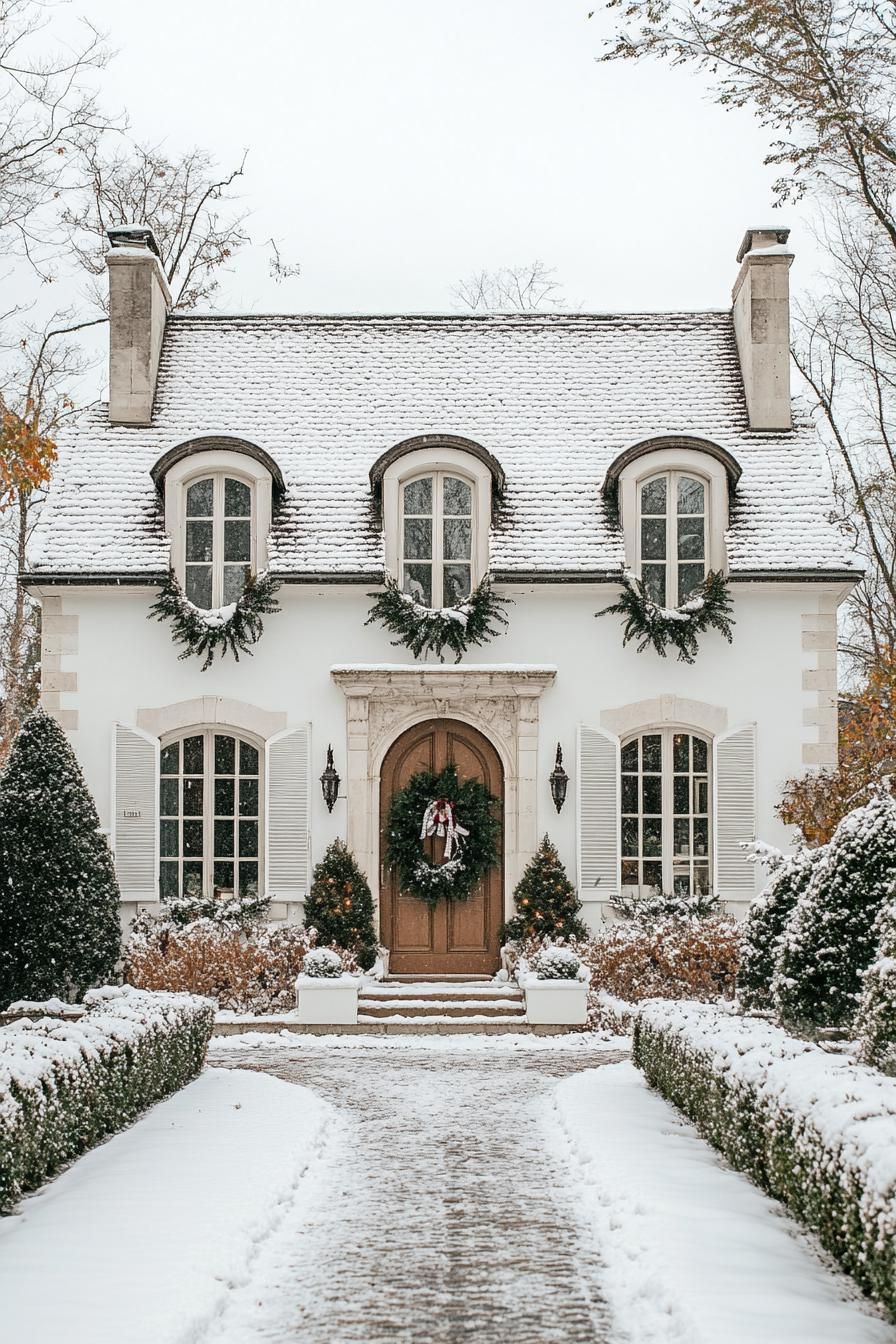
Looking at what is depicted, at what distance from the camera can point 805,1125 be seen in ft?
20.3

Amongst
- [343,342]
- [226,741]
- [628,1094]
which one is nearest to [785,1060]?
[628,1094]

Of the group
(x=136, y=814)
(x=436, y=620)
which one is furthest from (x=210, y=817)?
(x=436, y=620)

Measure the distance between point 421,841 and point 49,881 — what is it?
391 centimetres

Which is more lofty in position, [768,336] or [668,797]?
[768,336]

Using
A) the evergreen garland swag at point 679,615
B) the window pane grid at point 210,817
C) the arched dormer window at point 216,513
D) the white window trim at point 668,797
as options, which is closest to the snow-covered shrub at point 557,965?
the white window trim at point 668,797

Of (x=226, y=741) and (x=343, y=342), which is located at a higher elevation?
(x=343, y=342)

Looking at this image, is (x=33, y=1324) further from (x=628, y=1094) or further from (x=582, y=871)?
(x=582, y=871)

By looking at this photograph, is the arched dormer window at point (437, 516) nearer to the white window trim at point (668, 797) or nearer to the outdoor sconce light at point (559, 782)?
the outdoor sconce light at point (559, 782)

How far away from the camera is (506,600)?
16312mm

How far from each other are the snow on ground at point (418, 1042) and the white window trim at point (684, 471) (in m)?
5.01

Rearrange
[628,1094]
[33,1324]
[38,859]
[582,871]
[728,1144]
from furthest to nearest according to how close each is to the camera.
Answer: [582,871]
[38,859]
[628,1094]
[728,1144]
[33,1324]

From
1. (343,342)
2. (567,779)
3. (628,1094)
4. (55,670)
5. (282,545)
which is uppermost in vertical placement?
(343,342)

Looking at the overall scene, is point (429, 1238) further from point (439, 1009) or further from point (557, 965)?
point (439, 1009)

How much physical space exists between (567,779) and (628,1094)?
243 inches
